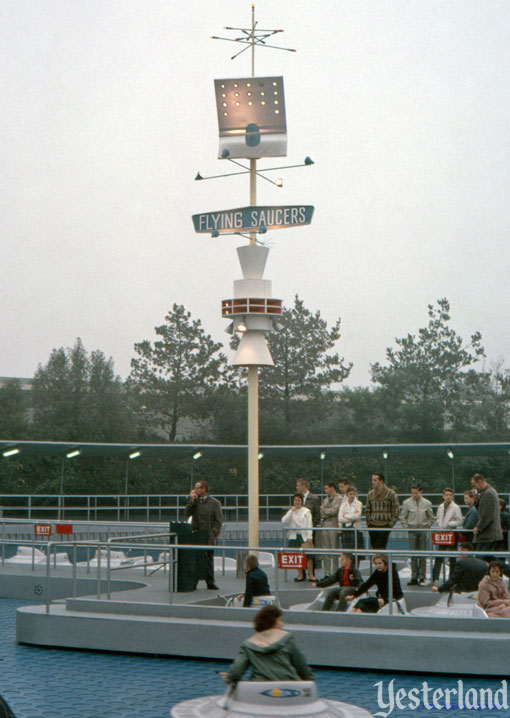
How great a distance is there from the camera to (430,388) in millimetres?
62000

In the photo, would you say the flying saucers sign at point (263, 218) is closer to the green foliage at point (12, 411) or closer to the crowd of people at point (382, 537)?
the crowd of people at point (382, 537)

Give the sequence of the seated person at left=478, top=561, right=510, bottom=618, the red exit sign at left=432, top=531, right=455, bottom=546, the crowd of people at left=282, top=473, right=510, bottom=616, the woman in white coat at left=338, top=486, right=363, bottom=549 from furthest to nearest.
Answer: the woman in white coat at left=338, top=486, right=363, bottom=549
the red exit sign at left=432, top=531, right=455, bottom=546
the crowd of people at left=282, top=473, right=510, bottom=616
the seated person at left=478, top=561, right=510, bottom=618

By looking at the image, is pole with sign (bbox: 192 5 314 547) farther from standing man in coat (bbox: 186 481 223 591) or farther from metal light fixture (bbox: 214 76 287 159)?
standing man in coat (bbox: 186 481 223 591)

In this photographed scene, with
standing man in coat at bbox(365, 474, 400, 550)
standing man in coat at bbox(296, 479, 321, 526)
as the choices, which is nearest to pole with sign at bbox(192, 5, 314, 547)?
standing man in coat at bbox(296, 479, 321, 526)

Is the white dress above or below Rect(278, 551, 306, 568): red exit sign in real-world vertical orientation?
above

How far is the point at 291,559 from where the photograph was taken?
40.9 feet

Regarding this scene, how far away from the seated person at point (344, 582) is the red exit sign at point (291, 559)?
2.56ft

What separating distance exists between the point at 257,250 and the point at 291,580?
6.37 metres

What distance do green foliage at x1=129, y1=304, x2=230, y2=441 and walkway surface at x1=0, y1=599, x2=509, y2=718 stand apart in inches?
1868

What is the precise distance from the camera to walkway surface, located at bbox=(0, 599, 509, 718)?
31.6ft

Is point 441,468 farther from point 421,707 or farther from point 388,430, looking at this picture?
point 421,707

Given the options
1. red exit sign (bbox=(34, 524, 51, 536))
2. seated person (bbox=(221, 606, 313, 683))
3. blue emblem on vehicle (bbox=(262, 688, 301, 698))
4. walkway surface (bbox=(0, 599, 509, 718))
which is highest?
red exit sign (bbox=(34, 524, 51, 536))

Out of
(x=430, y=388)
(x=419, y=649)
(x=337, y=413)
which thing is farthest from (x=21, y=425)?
(x=419, y=649)

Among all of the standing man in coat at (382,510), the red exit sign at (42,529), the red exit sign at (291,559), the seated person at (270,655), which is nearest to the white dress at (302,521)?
the standing man in coat at (382,510)
